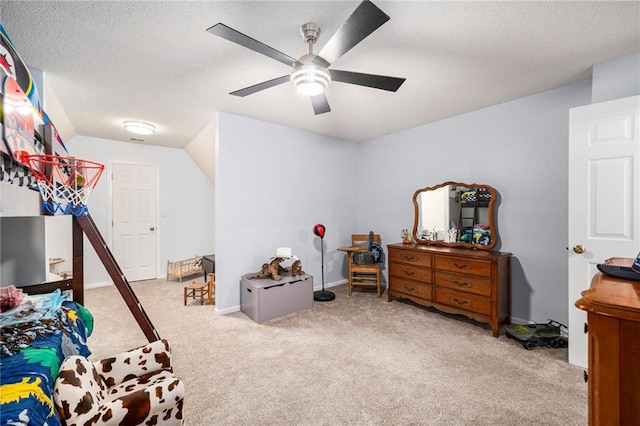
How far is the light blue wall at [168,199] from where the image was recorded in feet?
14.6

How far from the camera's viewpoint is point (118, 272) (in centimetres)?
189

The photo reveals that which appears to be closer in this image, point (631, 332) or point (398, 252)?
point (631, 332)

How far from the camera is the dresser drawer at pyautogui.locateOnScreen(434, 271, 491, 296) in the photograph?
9.01 feet

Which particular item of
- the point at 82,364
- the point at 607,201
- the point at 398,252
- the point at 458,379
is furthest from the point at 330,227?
the point at 82,364

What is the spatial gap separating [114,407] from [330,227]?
359cm

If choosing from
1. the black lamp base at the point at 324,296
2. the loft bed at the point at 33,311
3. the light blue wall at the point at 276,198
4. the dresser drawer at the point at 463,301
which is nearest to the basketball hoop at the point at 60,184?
the loft bed at the point at 33,311

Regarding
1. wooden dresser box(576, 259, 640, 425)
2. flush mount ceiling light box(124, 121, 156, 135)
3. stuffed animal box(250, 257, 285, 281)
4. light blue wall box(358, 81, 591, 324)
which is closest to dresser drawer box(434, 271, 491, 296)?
light blue wall box(358, 81, 591, 324)

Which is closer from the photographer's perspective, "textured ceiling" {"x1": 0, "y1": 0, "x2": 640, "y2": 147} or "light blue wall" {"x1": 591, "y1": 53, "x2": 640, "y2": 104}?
"textured ceiling" {"x1": 0, "y1": 0, "x2": 640, "y2": 147}

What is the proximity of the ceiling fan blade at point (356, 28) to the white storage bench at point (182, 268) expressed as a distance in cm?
431

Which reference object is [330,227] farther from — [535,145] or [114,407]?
[114,407]

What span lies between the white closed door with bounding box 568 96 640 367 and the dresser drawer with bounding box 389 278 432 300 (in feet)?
4.22

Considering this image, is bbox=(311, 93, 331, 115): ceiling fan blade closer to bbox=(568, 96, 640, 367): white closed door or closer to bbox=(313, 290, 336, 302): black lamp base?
bbox=(568, 96, 640, 367): white closed door

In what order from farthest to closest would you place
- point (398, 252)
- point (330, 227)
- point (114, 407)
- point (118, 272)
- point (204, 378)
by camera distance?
point (330, 227), point (398, 252), point (204, 378), point (118, 272), point (114, 407)

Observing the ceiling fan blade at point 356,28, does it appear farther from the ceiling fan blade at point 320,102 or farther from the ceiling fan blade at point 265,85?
the ceiling fan blade at point 320,102
